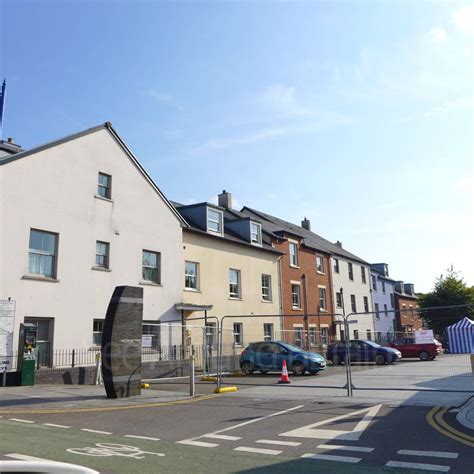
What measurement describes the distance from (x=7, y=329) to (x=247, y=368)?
10614 millimetres

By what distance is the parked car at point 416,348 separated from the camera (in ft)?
94.0

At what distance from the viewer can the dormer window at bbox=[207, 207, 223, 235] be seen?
93.4 feet

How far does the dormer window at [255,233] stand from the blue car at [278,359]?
10.3 meters

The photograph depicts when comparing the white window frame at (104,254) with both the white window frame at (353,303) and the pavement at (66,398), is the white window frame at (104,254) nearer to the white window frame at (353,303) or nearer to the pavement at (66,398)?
the pavement at (66,398)

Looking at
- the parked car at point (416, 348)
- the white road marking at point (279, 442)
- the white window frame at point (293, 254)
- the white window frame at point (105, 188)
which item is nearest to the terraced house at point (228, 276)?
the white window frame at point (293, 254)

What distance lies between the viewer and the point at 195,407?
12273 millimetres

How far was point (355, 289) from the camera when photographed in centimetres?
4594

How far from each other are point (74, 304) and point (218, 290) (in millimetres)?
9929

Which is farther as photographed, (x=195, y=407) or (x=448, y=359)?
(x=448, y=359)

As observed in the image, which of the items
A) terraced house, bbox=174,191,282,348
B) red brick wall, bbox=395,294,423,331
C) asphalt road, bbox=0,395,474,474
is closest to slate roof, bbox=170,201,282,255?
terraced house, bbox=174,191,282,348

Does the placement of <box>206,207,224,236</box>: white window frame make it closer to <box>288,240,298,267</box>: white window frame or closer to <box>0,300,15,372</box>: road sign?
<box>288,240,298,267</box>: white window frame

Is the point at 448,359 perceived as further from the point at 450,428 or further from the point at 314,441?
the point at 314,441

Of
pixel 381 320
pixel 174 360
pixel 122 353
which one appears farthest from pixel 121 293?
pixel 381 320

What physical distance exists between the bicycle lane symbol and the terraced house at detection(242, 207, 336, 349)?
76.6 ft
